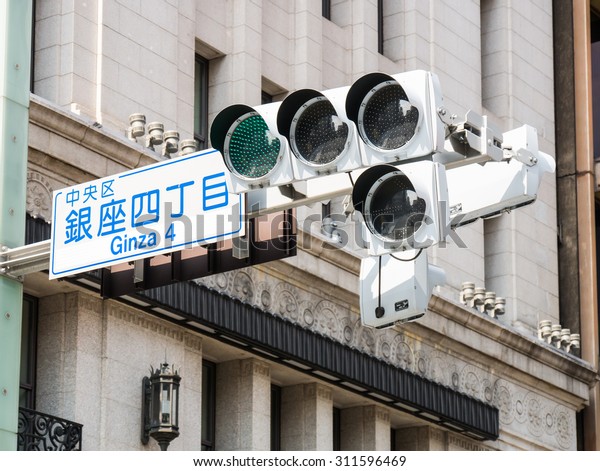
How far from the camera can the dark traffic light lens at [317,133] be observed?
7.99m

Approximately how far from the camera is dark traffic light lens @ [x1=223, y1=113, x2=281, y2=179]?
832cm

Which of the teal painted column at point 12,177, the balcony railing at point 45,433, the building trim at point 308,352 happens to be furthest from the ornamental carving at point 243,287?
the teal painted column at point 12,177

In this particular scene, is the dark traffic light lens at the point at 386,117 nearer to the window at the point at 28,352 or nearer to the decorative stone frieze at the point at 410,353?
the window at the point at 28,352

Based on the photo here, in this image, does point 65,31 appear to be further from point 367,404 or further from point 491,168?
point 491,168

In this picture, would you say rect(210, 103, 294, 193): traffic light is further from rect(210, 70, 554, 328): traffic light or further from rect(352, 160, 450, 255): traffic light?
rect(352, 160, 450, 255): traffic light

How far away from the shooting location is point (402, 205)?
7734 mm

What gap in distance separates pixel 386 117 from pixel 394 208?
473 mm

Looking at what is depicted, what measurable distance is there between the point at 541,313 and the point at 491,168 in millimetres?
20036

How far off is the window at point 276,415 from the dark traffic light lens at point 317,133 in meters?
14.3

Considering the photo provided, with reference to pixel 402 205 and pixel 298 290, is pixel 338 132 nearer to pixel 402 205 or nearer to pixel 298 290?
pixel 402 205

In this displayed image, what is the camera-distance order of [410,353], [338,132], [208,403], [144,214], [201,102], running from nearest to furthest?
1. [338,132]
2. [144,214]
3. [208,403]
4. [201,102]
5. [410,353]

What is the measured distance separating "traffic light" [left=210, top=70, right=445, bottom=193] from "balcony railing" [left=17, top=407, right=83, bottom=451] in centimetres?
880

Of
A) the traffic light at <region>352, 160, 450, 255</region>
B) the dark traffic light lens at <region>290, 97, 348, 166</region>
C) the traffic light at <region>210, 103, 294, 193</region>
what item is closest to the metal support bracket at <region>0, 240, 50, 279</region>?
the traffic light at <region>210, 103, 294, 193</region>

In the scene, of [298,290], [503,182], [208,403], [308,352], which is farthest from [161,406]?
[503,182]
